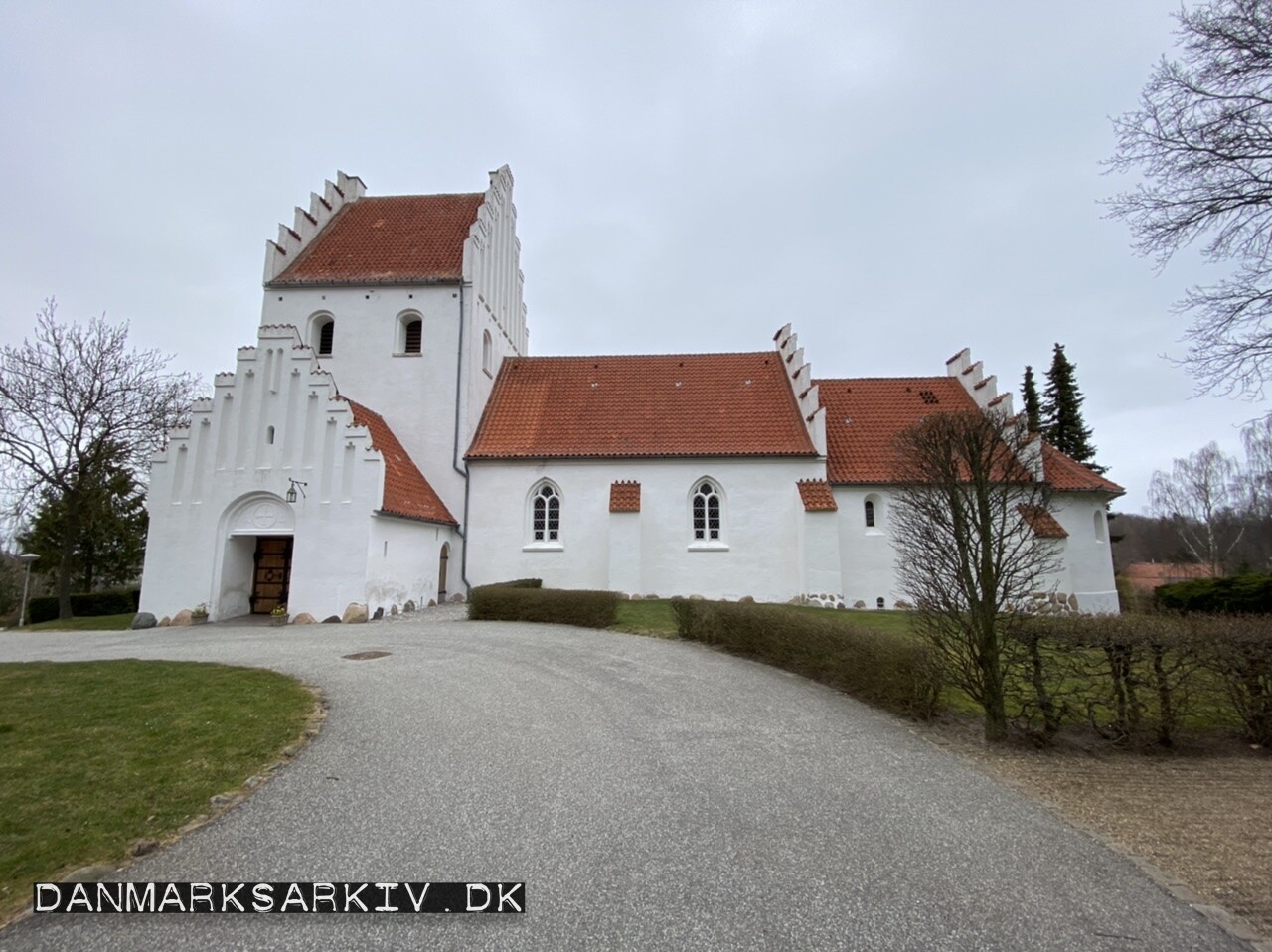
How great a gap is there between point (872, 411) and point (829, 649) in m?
15.6

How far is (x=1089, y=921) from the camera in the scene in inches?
123

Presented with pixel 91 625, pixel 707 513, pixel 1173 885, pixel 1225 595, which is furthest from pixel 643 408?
pixel 1225 595

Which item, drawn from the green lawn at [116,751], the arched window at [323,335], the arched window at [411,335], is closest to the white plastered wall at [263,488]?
the arched window at [323,335]

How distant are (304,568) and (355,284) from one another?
35.4 ft

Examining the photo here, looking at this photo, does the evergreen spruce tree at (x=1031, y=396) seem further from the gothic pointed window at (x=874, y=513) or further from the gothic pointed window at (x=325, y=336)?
the gothic pointed window at (x=325, y=336)

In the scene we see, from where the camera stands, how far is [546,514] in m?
20.0

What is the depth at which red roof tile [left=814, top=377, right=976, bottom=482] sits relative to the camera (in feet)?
65.3

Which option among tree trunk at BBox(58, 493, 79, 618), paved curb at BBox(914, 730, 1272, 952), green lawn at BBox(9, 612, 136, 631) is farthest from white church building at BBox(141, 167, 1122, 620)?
paved curb at BBox(914, 730, 1272, 952)

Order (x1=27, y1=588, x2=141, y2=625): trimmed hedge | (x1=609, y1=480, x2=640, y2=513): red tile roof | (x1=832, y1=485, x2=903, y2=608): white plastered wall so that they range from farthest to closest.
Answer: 1. (x1=27, y1=588, x2=141, y2=625): trimmed hedge
2. (x1=832, y1=485, x2=903, y2=608): white plastered wall
3. (x1=609, y1=480, x2=640, y2=513): red tile roof

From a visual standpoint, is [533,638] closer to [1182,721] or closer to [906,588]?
[906,588]

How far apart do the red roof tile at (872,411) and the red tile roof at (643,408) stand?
166 centimetres

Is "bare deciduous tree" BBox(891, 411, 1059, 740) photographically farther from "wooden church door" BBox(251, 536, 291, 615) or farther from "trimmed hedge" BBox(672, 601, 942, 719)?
"wooden church door" BBox(251, 536, 291, 615)

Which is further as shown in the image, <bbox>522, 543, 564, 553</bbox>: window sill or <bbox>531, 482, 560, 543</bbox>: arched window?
<bbox>531, 482, 560, 543</bbox>: arched window

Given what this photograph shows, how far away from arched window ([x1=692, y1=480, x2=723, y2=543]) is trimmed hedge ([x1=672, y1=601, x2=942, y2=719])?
7.96 meters
